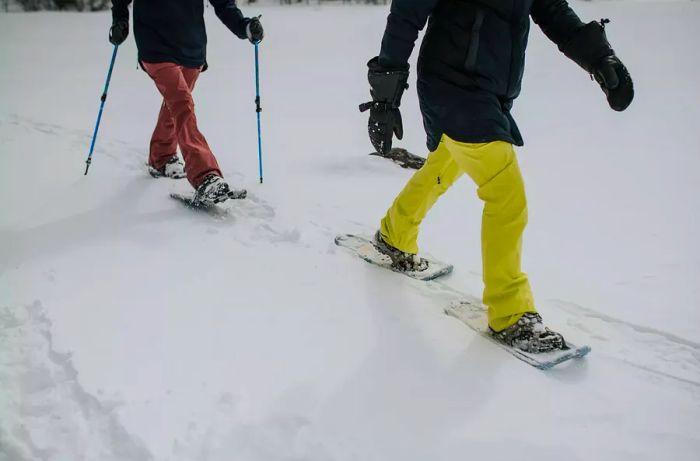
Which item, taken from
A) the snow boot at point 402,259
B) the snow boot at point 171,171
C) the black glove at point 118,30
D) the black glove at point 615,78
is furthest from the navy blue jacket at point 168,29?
the black glove at point 615,78

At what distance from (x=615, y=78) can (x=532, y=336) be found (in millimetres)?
1178

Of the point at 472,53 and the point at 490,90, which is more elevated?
the point at 472,53

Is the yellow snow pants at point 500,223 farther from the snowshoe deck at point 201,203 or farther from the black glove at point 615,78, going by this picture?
the snowshoe deck at point 201,203

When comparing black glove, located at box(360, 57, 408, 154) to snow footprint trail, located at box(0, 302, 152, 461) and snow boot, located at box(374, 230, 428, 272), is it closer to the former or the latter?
snow boot, located at box(374, 230, 428, 272)

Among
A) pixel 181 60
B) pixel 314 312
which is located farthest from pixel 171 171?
pixel 314 312

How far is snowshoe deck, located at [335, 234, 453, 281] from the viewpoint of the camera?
3.15 meters

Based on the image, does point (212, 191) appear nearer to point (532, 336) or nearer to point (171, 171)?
point (171, 171)

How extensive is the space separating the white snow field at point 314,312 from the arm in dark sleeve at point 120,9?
1.21 metres

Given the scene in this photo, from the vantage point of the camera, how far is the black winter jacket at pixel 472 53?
7.53 ft

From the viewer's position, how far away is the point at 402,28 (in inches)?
91.5

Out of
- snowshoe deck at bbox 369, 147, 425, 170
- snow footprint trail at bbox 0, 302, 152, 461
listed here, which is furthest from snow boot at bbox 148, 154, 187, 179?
snow footprint trail at bbox 0, 302, 152, 461

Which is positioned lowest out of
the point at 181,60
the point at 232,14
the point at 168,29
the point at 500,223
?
the point at 500,223

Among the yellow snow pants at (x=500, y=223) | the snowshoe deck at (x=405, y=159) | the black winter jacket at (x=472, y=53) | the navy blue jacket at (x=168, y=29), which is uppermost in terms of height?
the black winter jacket at (x=472, y=53)

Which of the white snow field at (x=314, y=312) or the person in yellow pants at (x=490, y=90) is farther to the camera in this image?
the person in yellow pants at (x=490, y=90)
